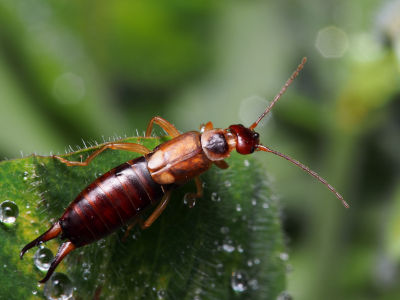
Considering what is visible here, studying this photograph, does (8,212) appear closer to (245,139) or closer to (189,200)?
(189,200)

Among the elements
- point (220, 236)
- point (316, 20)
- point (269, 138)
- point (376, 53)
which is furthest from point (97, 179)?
point (316, 20)

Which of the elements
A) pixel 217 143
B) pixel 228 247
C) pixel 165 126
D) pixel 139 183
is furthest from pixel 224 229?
pixel 165 126

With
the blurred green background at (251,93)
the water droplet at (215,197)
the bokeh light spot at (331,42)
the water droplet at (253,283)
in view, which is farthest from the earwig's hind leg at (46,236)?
the bokeh light spot at (331,42)

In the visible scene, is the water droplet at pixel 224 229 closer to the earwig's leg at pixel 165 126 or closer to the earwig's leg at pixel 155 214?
the earwig's leg at pixel 155 214

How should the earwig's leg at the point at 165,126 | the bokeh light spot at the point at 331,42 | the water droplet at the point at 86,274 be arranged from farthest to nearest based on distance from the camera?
1. the bokeh light spot at the point at 331,42
2. the earwig's leg at the point at 165,126
3. the water droplet at the point at 86,274

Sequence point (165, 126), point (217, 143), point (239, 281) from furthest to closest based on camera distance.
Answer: point (165, 126) < point (217, 143) < point (239, 281)

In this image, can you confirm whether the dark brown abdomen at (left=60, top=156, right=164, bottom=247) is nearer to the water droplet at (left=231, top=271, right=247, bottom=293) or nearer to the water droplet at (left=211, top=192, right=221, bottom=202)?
the water droplet at (left=211, top=192, right=221, bottom=202)

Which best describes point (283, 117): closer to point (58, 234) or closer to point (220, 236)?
point (220, 236)
